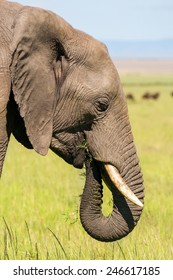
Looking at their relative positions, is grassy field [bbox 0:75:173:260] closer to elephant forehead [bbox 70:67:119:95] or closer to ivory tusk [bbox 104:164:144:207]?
ivory tusk [bbox 104:164:144:207]

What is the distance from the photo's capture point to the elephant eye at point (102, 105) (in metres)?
5.18

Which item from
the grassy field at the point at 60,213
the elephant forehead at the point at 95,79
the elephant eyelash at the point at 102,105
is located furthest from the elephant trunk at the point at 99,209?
the elephant forehead at the point at 95,79

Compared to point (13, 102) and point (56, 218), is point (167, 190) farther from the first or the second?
point (13, 102)

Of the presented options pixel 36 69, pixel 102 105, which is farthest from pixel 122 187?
pixel 36 69

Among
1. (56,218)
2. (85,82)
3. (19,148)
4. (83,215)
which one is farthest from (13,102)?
(19,148)

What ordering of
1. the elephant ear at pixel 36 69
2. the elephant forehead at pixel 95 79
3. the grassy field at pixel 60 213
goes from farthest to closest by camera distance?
the grassy field at pixel 60 213, the elephant forehead at pixel 95 79, the elephant ear at pixel 36 69

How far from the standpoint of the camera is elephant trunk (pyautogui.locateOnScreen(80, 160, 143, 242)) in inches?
206

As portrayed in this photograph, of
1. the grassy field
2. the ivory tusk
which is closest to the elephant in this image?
the ivory tusk

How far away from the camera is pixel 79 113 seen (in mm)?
5246

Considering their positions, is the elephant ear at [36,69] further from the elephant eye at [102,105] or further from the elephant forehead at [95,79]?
the elephant eye at [102,105]

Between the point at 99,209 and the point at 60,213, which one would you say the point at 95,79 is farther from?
the point at 60,213

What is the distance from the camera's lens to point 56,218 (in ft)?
28.5
